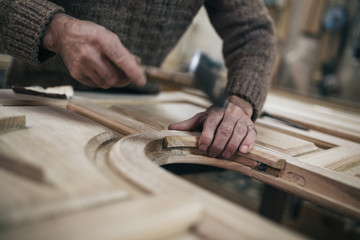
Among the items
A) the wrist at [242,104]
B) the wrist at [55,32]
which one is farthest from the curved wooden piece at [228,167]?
the wrist at [55,32]

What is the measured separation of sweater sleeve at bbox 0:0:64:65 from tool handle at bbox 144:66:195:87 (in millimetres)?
377

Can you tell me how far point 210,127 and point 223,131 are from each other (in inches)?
1.9

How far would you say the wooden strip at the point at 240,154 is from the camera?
0.91 m

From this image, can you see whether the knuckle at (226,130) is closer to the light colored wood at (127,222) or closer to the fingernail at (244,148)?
the fingernail at (244,148)

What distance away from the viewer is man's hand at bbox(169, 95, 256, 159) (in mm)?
969

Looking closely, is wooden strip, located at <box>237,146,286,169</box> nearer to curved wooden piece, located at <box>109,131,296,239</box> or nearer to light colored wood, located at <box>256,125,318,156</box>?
light colored wood, located at <box>256,125,318,156</box>

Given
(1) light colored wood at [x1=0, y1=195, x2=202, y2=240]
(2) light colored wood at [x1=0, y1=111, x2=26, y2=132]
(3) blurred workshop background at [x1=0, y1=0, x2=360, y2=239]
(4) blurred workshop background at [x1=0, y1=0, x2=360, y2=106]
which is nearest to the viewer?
(1) light colored wood at [x1=0, y1=195, x2=202, y2=240]

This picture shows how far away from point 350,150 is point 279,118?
0.47 meters

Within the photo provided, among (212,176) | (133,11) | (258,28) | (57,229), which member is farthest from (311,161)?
(212,176)

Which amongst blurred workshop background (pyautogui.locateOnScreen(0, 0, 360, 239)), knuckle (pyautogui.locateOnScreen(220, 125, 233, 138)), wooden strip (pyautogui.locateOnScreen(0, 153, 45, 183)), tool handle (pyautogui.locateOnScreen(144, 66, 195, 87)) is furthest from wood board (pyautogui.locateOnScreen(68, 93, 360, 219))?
blurred workshop background (pyautogui.locateOnScreen(0, 0, 360, 239))

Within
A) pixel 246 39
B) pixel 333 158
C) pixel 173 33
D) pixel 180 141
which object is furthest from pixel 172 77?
pixel 173 33

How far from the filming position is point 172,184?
0.55 meters

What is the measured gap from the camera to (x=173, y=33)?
1797 millimetres

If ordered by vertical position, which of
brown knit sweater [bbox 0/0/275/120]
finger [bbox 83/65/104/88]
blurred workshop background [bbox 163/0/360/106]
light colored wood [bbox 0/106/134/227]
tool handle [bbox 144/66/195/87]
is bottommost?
light colored wood [bbox 0/106/134/227]
